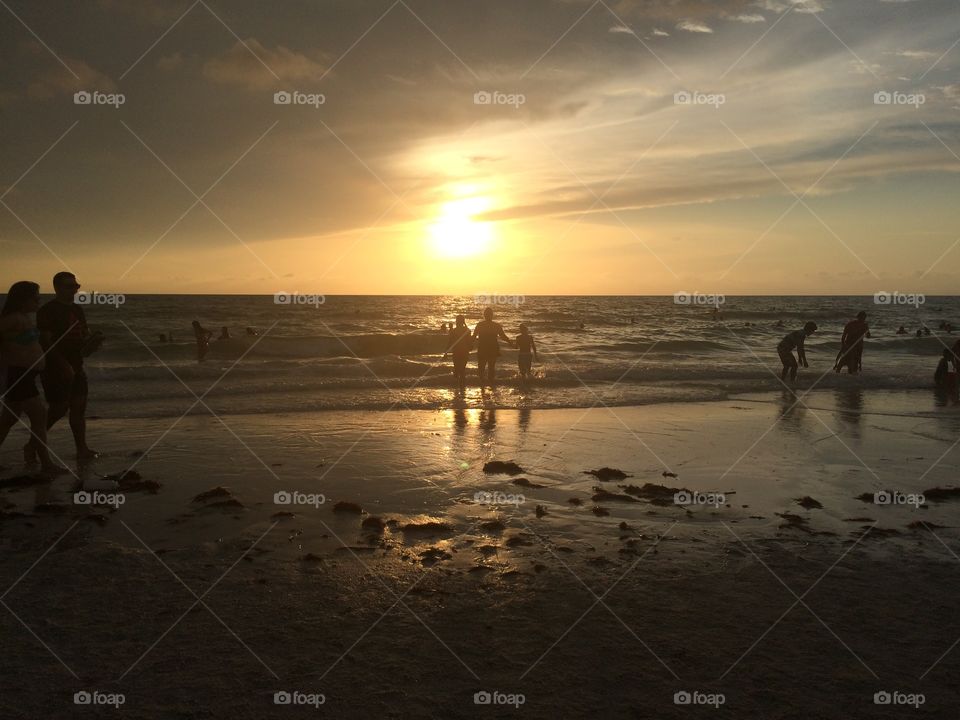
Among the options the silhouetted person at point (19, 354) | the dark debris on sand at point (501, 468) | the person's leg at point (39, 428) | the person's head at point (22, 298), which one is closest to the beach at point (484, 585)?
the dark debris on sand at point (501, 468)

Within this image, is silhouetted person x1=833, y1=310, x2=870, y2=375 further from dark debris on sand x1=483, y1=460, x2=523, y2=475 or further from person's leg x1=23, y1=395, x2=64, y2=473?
person's leg x1=23, y1=395, x2=64, y2=473

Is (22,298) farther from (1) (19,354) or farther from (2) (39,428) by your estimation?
(2) (39,428)

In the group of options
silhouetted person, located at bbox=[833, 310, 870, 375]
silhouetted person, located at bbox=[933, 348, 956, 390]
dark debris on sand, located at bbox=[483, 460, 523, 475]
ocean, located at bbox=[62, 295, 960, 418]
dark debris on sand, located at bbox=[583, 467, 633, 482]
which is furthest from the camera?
silhouetted person, located at bbox=[833, 310, 870, 375]

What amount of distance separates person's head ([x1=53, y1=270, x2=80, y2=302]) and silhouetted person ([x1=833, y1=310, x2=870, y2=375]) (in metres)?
21.6

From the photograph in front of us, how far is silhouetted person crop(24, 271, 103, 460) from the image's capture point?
9.38 meters

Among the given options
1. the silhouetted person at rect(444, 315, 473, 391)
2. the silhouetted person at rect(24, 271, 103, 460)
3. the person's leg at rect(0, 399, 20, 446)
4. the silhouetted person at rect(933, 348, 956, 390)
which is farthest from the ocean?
the person's leg at rect(0, 399, 20, 446)

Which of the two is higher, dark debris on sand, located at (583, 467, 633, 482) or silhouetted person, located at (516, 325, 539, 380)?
silhouetted person, located at (516, 325, 539, 380)

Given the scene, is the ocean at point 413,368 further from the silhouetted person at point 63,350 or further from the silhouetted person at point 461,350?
the silhouetted person at point 63,350

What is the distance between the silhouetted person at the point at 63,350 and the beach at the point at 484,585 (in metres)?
0.99

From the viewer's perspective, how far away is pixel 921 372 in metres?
25.7

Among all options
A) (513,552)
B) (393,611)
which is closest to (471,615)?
(393,611)

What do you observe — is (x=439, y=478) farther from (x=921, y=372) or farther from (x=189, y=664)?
(x=921, y=372)

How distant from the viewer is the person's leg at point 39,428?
916cm

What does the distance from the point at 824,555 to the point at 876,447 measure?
6.56 meters
